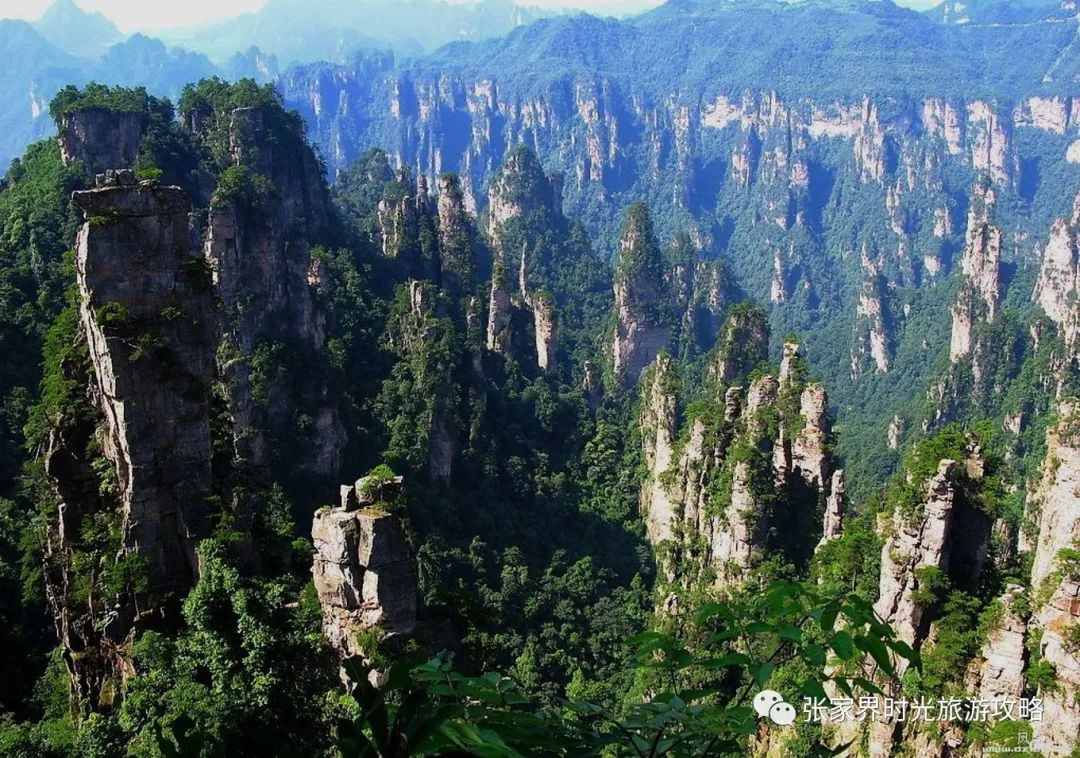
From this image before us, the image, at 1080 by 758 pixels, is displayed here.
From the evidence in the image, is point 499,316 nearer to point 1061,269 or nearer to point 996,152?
point 1061,269

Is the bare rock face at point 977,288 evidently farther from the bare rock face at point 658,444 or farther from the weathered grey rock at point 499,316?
the weathered grey rock at point 499,316


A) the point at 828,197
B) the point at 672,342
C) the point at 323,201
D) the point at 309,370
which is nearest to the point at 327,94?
the point at 828,197

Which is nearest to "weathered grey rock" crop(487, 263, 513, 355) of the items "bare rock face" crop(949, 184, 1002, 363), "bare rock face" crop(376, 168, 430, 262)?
"bare rock face" crop(376, 168, 430, 262)

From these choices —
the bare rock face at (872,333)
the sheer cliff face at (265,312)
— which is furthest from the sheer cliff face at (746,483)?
the bare rock face at (872,333)

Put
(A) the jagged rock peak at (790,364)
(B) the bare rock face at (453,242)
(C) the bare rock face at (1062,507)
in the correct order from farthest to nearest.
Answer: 1. (B) the bare rock face at (453,242)
2. (A) the jagged rock peak at (790,364)
3. (C) the bare rock face at (1062,507)

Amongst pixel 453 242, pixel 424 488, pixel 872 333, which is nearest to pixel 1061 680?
pixel 424 488

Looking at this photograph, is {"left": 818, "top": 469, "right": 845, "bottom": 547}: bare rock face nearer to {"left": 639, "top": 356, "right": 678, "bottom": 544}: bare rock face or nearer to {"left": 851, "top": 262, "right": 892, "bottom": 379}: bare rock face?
{"left": 639, "top": 356, "right": 678, "bottom": 544}: bare rock face

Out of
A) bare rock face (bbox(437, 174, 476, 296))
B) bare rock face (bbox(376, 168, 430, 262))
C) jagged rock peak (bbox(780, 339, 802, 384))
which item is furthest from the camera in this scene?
bare rock face (bbox(437, 174, 476, 296))

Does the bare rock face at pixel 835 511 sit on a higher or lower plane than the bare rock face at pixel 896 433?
higher
